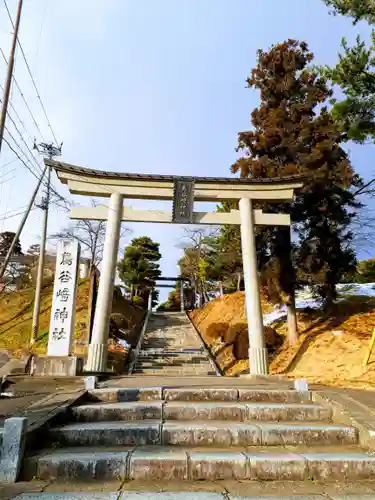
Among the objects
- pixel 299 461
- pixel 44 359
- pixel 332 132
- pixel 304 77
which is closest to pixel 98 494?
pixel 299 461

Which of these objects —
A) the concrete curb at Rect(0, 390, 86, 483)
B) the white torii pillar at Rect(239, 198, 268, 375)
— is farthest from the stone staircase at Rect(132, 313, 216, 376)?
the concrete curb at Rect(0, 390, 86, 483)

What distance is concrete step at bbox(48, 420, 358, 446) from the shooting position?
154 inches

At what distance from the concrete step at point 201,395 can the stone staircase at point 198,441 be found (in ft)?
0.05

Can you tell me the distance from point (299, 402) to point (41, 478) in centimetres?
381

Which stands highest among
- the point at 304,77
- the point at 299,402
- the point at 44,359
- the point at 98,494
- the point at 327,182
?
the point at 304,77

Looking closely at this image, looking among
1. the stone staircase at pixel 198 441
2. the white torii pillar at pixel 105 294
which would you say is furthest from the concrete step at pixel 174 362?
the stone staircase at pixel 198 441

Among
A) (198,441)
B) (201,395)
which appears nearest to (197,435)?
(198,441)

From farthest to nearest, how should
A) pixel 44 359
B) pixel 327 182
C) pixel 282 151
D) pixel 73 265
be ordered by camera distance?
pixel 282 151, pixel 327 182, pixel 73 265, pixel 44 359

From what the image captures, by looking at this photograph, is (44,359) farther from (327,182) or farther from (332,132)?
(332,132)

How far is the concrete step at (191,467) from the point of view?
127 inches

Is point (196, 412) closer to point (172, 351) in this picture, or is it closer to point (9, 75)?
point (9, 75)

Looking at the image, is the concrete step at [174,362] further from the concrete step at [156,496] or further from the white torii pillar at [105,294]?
the concrete step at [156,496]

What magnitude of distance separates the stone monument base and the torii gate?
5.70 ft

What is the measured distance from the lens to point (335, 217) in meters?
14.0
